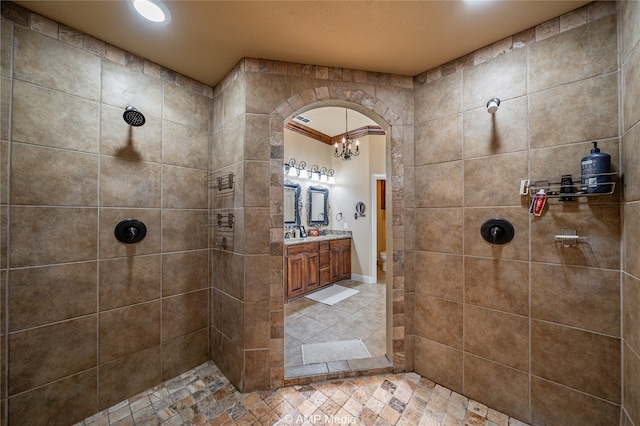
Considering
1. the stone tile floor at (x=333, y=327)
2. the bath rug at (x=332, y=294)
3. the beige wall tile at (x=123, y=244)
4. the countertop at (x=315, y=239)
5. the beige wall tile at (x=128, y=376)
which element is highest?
the beige wall tile at (x=123, y=244)

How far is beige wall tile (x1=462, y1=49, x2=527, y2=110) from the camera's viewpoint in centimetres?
145

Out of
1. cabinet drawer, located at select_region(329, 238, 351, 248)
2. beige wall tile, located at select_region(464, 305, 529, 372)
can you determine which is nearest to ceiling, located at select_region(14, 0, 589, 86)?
beige wall tile, located at select_region(464, 305, 529, 372)

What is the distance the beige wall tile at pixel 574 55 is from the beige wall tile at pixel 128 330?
3.08 meters

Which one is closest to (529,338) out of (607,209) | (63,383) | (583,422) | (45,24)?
(583,422)

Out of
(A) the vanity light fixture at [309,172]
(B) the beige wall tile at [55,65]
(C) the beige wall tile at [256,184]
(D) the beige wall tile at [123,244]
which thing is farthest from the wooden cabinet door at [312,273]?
(B) the beige wall tile at [55,65]

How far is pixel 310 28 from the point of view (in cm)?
139

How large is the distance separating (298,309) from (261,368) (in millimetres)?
1522

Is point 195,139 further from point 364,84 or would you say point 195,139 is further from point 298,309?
point 298,309

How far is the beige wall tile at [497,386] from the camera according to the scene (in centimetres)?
143

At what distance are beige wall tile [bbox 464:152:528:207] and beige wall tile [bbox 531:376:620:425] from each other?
A: 112 cm

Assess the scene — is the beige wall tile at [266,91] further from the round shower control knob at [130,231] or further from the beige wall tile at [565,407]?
the beige wall tile at [565,407]

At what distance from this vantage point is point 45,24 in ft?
4.44

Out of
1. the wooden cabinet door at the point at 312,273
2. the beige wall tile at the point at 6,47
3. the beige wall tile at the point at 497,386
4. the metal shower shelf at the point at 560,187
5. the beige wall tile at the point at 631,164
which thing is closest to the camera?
the beige wall tile at the point at 631,164

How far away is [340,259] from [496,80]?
3474 millimetres
